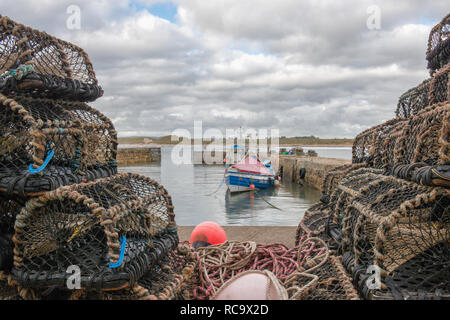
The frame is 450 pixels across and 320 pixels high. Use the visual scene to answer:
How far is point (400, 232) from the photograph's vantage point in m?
2.40

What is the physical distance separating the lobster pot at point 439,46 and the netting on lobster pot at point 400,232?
214cm

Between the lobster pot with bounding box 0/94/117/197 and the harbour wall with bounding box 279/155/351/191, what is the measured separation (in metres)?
18.6

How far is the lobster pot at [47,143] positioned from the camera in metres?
2.27

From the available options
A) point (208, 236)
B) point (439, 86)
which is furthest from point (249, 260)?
point (439, 86)

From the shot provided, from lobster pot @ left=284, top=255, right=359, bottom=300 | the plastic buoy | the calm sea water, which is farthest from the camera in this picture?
the calm sea water

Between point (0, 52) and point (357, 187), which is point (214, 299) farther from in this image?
point (0, 52)

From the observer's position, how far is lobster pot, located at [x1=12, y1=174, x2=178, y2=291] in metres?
2.07

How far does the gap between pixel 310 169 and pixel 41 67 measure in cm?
2427

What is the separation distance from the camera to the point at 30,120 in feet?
7.55

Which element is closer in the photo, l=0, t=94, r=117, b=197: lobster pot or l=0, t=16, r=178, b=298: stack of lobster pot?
l=0, t=16, r=178, b=298: stack of lobster pot

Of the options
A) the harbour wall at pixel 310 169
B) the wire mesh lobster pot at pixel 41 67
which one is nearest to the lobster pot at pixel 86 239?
the wire mesh lobster pot at pixel 41 67

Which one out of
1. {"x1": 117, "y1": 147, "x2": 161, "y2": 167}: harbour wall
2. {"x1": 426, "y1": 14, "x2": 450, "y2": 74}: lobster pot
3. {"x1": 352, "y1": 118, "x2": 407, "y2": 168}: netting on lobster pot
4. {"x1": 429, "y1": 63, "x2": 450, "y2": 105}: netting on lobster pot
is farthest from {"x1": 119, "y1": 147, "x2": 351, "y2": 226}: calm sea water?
{"x1": 117, "y1": 147, "x2": 161, "y2": 167}: harbour wall

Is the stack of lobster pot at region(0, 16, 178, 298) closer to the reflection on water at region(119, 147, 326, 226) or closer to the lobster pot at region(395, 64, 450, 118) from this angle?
the lobster pot at region(395, 64, 450, 118)
